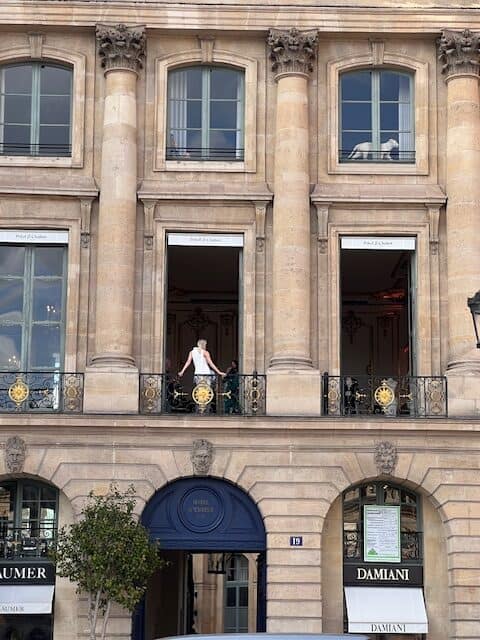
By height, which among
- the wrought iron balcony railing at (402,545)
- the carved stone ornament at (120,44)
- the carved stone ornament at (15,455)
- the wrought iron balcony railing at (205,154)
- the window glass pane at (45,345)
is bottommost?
the wrought iron balcony railing at (402,545)

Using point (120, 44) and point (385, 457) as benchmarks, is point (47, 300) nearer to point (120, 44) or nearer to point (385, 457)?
point (120, 44)

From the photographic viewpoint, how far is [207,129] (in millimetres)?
30062

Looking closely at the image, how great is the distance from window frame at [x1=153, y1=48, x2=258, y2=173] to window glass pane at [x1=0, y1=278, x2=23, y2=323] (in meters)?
3.64

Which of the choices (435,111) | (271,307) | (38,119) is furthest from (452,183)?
(38,119)

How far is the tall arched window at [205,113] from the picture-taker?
29984mm

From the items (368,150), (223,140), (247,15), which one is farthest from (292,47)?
(368,150)

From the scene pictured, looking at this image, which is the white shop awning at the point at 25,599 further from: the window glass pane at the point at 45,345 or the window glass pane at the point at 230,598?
the window glass pane at the point at 230,598

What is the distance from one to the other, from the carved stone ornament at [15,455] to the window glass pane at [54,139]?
6081mm

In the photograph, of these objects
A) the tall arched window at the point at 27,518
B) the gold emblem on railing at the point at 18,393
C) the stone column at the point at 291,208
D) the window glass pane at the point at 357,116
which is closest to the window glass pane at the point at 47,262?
the gold emblem on railing at the point at 18,393

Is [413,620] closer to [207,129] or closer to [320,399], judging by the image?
[320,399]

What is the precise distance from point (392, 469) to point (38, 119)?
32.9 ft

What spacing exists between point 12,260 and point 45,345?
1.85m

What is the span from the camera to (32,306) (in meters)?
29.4

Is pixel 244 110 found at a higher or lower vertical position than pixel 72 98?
lower
